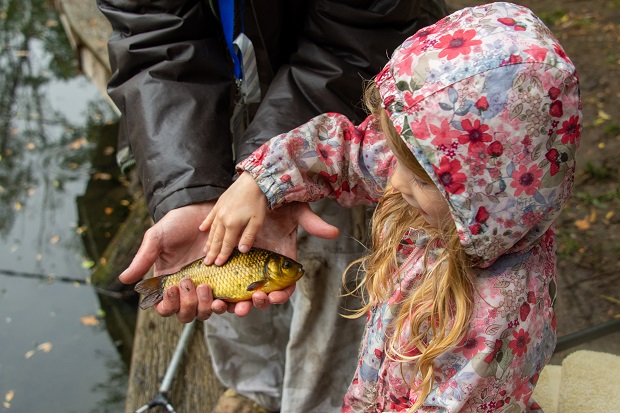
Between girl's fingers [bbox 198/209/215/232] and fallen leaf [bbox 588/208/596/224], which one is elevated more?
girl's fingers [bbox 198/209/215/232]

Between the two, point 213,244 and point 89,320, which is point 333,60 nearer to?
point 213,244

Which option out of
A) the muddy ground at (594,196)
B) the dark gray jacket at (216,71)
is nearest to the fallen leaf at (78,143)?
the muddy ground at (594,196)

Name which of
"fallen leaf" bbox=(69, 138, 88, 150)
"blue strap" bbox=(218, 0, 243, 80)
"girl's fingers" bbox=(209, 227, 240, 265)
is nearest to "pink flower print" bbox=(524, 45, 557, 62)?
"girl's fingers" bbox=(209, 227, 240, 265)

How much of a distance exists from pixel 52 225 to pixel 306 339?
164 inches

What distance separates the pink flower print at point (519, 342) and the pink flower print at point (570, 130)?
18.4 inches

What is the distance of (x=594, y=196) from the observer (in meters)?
4.30

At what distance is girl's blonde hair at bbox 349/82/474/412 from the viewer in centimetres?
172

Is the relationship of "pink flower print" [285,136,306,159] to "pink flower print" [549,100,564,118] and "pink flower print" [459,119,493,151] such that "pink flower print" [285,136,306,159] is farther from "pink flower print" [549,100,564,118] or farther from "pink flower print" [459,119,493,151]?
"pink flower print" [549,100,564,118]

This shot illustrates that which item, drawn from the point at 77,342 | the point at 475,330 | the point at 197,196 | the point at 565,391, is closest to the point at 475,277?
the point at 475,330

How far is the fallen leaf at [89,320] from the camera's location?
5.42 meters

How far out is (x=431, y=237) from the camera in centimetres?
186

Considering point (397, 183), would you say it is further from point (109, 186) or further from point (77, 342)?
point (109, 186)

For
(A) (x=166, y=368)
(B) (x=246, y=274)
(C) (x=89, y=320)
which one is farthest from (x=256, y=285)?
(C) (x=89, y=320)

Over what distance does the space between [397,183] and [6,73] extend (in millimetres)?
7628
